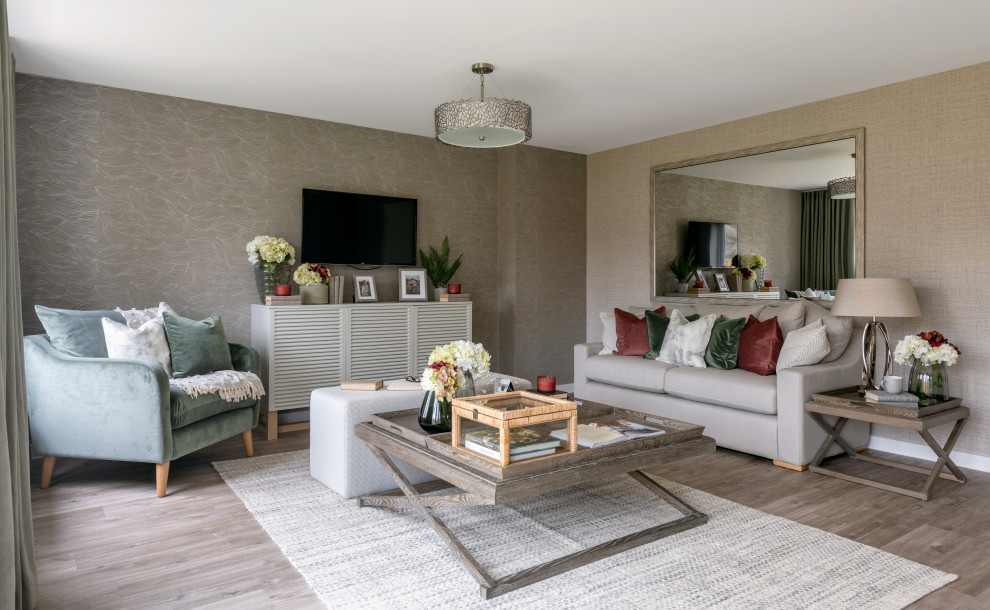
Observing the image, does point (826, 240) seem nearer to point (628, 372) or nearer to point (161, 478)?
point (628, 372)

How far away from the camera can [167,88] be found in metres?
4.17

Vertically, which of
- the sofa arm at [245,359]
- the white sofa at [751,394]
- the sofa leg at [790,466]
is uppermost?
the sofa arm at [245,359]

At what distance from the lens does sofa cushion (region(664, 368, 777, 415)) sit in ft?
12.2

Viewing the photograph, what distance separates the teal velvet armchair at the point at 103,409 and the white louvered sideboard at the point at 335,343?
3.97 ft

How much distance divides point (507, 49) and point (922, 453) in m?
3.45

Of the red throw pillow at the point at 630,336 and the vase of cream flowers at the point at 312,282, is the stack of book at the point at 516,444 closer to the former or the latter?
the red throw pillow at the point at 630,336

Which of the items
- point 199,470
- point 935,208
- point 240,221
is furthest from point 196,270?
point 935,208

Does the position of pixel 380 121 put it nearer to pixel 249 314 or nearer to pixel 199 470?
pixel 249 314

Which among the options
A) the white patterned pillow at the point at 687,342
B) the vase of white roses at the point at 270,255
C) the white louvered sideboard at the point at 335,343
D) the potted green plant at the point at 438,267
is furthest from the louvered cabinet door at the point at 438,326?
the white patterned pillow at the point at 687,342

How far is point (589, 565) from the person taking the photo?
239 centimetres

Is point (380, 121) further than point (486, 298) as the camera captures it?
No

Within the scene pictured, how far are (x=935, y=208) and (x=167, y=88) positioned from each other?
487 centimetres

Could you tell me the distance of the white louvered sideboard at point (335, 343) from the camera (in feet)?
14.5

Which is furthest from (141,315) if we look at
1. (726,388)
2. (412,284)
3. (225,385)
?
(726,388)
